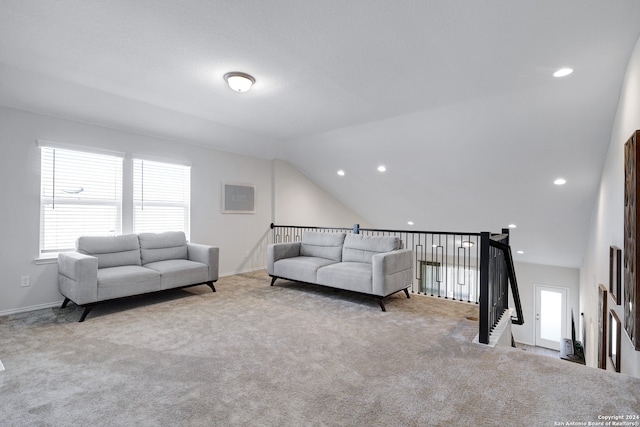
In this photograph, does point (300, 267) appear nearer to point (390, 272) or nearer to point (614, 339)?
point (390, 272)

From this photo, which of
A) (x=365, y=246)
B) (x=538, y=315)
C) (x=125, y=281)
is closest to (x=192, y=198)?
(x=125, y=281)

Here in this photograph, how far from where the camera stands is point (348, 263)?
15.3 ft

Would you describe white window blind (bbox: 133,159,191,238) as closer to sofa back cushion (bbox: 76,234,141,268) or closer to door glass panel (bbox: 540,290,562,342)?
sofa back cushion (bbox: 76,234,141,268)

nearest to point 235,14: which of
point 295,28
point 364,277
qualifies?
point 295,28

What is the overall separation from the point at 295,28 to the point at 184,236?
12.2 feet

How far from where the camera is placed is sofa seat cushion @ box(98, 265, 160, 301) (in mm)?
3594

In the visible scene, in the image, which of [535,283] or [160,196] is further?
[535,283]

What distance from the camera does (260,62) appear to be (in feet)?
10.2

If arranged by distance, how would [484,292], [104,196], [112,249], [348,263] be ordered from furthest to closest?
1. [348,263]
2. [104,196]
3. [112,249]
4. [484,292]

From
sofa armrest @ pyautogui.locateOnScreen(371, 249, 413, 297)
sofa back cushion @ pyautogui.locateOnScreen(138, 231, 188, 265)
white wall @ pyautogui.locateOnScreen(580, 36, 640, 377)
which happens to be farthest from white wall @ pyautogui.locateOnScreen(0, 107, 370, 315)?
white wall @ pyautogui.locateOnScreen(580, 36, 640, 377)

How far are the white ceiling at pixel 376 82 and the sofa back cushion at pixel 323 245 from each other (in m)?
1.80

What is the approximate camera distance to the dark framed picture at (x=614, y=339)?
290 cm

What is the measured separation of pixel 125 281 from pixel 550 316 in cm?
960

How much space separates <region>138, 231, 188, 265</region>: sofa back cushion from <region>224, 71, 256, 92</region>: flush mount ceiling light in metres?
2.64
